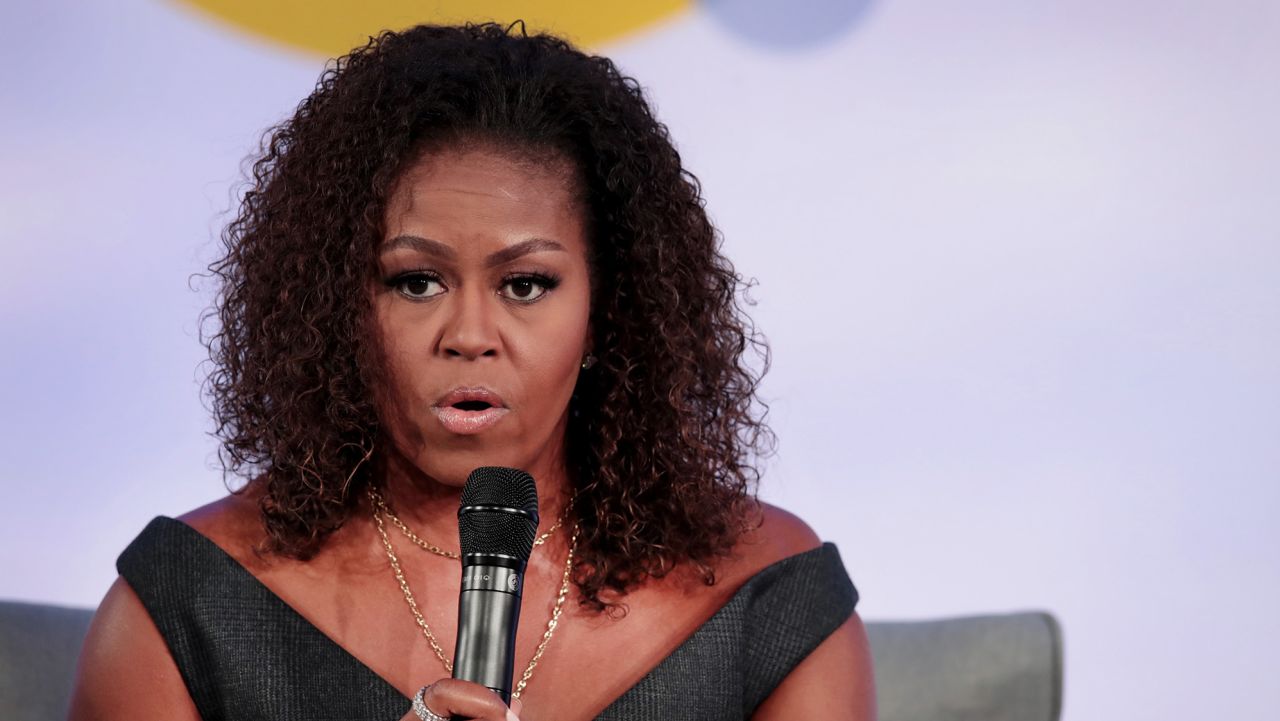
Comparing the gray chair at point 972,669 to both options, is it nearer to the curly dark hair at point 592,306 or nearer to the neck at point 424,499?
the curly dark hair at point 592,306

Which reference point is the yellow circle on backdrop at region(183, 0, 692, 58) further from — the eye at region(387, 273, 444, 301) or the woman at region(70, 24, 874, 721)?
the eye at region(387, 273, 444, 301)

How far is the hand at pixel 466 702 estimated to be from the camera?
135 cm

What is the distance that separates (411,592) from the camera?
Result: 79.0 inches

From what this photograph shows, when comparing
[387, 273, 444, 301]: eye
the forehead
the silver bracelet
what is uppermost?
the forehead

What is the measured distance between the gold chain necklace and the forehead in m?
0.42

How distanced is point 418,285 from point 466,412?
0.60 ft

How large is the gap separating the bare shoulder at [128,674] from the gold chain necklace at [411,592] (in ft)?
1.02

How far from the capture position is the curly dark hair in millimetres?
1938

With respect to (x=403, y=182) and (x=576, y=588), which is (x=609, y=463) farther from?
(x=403, y=182)

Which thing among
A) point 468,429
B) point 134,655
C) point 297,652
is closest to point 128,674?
point 134,655

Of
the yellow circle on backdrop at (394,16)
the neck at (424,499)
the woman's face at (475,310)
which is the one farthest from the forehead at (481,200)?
the yellow circle on backdrop at (394,16)

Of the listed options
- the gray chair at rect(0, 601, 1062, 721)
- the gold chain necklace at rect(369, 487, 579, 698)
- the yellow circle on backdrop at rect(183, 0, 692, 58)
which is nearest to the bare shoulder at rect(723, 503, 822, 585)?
the gold chain necklace at rect(369, 487, 579, 698)

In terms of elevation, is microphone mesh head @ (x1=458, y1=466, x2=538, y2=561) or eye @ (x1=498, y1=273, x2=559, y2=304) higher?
eye @ (x1=498, y1=273, x2=559, y2=304)

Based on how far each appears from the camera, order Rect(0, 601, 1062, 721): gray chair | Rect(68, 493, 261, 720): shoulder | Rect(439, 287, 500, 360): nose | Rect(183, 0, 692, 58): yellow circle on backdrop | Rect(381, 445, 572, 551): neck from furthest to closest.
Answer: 1. Rect(183, 0, 692, 58): yellow circle on backdrop
2. Rect(0, 601, 1062, 721): gray chair
3. Rect(381, 445, 572, 551): neck
4. Rect(68, 493, 261, 720): shoulder
5. Rect(439, 287, 500, 360): nose
